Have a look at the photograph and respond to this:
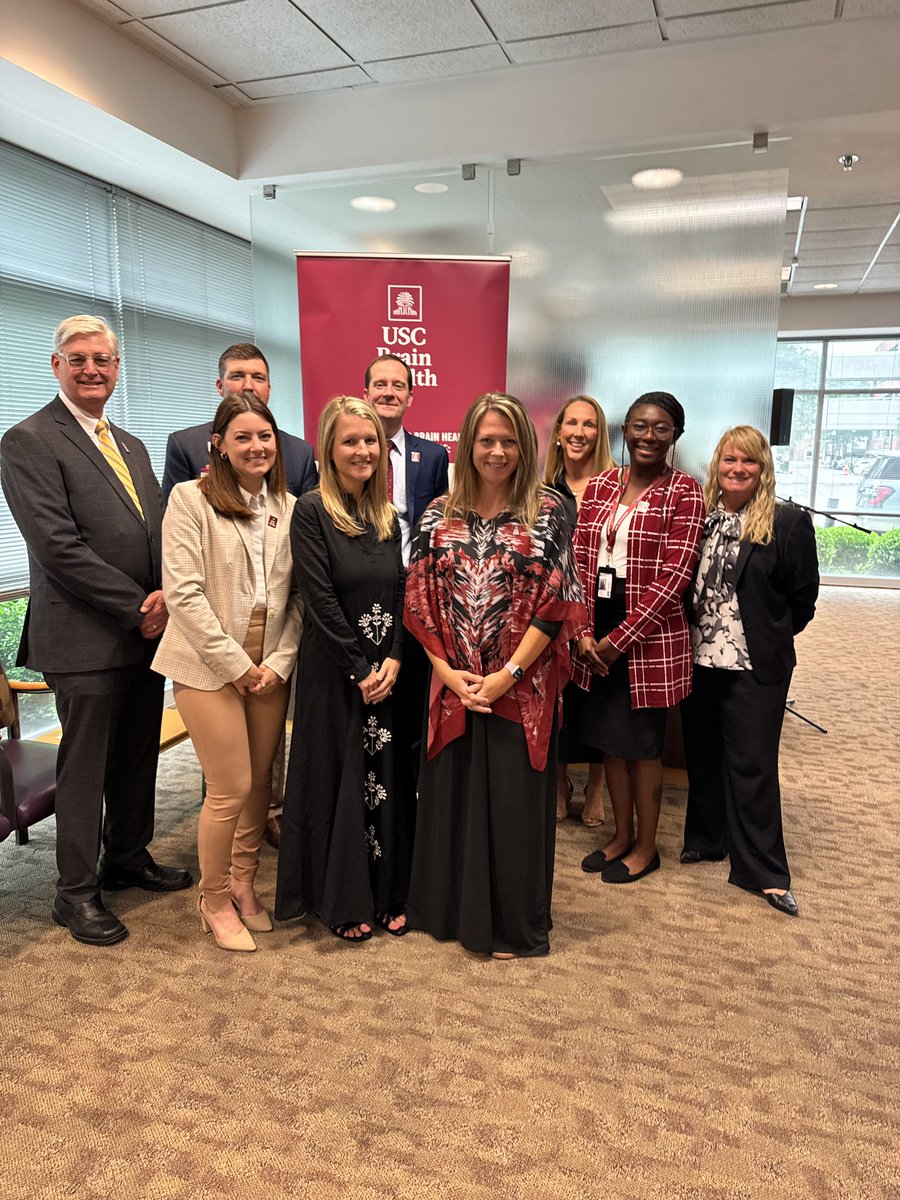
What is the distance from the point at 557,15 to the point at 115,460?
279 centimetres

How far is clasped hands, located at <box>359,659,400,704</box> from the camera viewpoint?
243 cm

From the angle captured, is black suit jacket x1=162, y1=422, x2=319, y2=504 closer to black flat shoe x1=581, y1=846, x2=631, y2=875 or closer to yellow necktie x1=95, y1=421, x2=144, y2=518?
yellow necktie x1=95, y1=421, x2=144, y2=518

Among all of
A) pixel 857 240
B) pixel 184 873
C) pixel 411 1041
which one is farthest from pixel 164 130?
pixel 857 240

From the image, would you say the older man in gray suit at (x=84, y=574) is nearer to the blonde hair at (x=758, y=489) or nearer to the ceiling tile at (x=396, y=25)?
the blonde hair at (x=758, y=489)

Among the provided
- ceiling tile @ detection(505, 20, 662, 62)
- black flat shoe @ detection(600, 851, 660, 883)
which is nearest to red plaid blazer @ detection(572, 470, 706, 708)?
black flat shoe @ detection(600, 851, 660, 883)

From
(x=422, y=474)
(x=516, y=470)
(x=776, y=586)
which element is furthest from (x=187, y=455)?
(x=776, y=586)

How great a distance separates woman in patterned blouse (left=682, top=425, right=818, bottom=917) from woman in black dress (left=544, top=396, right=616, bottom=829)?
634mm

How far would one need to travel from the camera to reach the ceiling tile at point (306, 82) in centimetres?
416

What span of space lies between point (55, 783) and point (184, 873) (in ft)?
1.93

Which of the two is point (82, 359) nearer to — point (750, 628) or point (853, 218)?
point (750, 628)

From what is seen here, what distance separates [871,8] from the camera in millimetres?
3445

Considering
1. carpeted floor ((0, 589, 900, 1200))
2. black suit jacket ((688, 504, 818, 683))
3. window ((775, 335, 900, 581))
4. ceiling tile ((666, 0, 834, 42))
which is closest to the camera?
carpeted floor ((0, 589, 900, 1200))

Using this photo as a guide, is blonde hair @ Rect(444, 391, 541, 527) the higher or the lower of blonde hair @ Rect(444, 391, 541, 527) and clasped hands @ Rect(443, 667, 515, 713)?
the higher

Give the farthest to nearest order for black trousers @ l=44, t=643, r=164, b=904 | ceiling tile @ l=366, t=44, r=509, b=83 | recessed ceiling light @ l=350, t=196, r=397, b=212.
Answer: recessed ceiling light @ l=350, t=196, r=397, b=212 < ceiling tile @ l=366, t=44, r=509, b=83 < black trousers @ l=44, t=643, r=164, b=904
